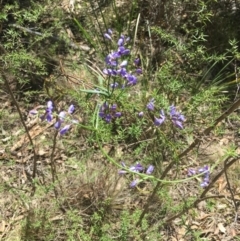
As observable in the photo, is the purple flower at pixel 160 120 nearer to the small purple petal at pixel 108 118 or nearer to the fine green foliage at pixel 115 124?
the fine green foliage at pixel 115 124

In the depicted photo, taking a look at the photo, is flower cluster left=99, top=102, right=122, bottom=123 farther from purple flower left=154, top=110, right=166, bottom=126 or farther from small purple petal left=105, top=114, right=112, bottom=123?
purple flower left=154, top=110, right=166, bottom=126

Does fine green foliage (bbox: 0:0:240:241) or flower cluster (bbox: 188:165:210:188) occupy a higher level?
fine green foliage (bbox: 0:0:240:241)

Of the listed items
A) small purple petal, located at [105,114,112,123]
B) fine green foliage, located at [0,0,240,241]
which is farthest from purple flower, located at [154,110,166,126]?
small purple petal, located at [105,114,112,123]

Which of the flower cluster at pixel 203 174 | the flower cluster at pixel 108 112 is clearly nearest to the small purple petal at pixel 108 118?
the flower cluster at pixel 108 112

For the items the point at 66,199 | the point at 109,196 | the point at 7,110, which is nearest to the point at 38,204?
the point at 66,199

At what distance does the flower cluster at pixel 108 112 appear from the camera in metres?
2.22

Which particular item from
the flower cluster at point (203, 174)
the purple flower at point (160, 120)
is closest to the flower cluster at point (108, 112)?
the purple flower at point (160, 120)

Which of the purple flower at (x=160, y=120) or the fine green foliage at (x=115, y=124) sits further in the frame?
the fine green foliage at (x=115, y=124)

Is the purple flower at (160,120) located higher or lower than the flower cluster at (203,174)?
higher

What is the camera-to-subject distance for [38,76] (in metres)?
2.70

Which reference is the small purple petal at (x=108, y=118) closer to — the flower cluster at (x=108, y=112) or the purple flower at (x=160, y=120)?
the flower cluster at (x=108, y=112)

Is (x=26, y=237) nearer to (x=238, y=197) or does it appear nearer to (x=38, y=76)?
(x=38, y=76)

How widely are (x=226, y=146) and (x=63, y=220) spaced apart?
1093 mm

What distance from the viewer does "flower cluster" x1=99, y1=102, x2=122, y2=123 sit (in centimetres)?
222
